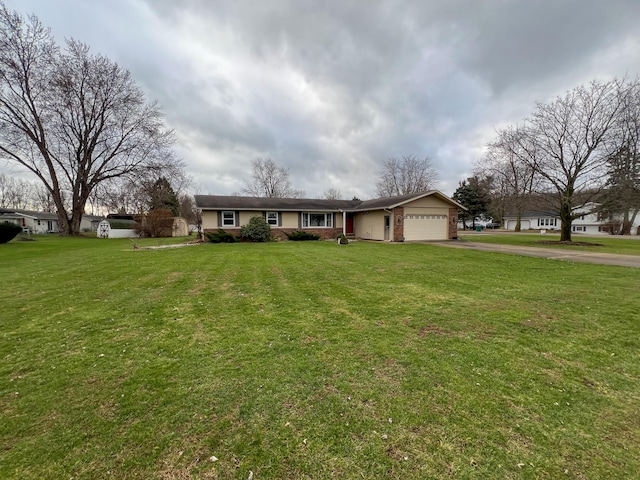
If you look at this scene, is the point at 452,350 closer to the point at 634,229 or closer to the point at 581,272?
the point at 581,272

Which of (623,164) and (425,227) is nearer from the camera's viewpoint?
(623,164)

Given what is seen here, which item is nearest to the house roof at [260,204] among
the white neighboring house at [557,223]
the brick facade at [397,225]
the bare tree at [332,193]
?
the brick facade at [397,225]

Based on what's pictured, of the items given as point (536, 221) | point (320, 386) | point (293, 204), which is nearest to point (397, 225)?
point (293, 204)

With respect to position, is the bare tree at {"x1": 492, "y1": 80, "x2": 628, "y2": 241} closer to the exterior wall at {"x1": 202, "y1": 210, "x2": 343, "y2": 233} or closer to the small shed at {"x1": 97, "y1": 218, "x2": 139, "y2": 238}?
the exterior wall at {"x1": 202, "y1": 210, "x2": 343, "y2": 233}

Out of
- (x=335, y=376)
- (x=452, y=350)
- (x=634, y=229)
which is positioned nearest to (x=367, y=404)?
(x=335, y=376)

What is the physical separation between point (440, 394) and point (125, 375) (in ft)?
11.0

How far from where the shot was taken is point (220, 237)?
2091cm

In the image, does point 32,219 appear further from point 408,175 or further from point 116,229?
point 408,175

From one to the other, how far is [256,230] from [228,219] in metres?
2.97

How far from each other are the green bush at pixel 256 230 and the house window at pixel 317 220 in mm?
3896

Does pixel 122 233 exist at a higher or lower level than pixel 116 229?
lower

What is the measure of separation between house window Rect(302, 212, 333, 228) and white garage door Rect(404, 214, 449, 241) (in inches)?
280

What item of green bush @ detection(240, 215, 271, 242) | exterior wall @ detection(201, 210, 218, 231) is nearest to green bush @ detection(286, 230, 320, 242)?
green bush @ detection(240, 215, 271, 242)

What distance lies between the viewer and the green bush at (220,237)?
68.4ft
